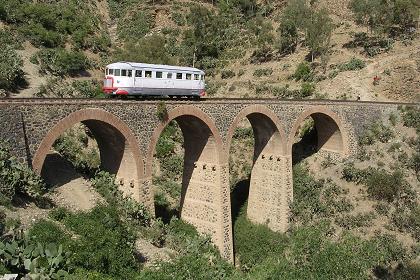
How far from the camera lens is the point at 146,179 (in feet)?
75.0

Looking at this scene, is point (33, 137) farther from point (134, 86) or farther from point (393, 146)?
point (393, 146)

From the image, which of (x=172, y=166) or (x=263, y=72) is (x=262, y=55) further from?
(x=172, y=166)

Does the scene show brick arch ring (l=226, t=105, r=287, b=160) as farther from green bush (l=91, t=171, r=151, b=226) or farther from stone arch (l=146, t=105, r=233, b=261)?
green bush (l=91, t=171, r=151, b=226)

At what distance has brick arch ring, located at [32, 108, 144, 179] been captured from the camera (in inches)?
731

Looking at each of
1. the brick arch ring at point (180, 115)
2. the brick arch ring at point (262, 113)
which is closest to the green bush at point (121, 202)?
the brick arch ring at point (180, 115)

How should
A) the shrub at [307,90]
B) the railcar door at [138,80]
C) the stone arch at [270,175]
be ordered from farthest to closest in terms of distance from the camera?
the shrub at [307,90], the stone arch at [270,175], the railcar door at [138,80]

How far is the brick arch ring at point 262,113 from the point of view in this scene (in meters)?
27.7

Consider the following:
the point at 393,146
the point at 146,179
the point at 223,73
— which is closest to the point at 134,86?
the point at 146,179

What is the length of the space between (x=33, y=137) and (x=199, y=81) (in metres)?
12.8

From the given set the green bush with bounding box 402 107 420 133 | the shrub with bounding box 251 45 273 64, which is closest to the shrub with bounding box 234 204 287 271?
the green bush with bounding box 402 107 420 133

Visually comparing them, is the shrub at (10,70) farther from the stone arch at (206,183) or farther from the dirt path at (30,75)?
the stone arch at (206,183)

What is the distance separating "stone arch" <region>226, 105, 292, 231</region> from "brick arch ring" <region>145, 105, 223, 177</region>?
14.7 feet

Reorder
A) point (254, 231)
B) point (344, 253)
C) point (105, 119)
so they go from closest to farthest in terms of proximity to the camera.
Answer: point (344, 253) < point (105, 119) < point (254, 231)

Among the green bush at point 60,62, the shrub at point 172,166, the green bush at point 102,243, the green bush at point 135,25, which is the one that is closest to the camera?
the green bush at point 102,243
